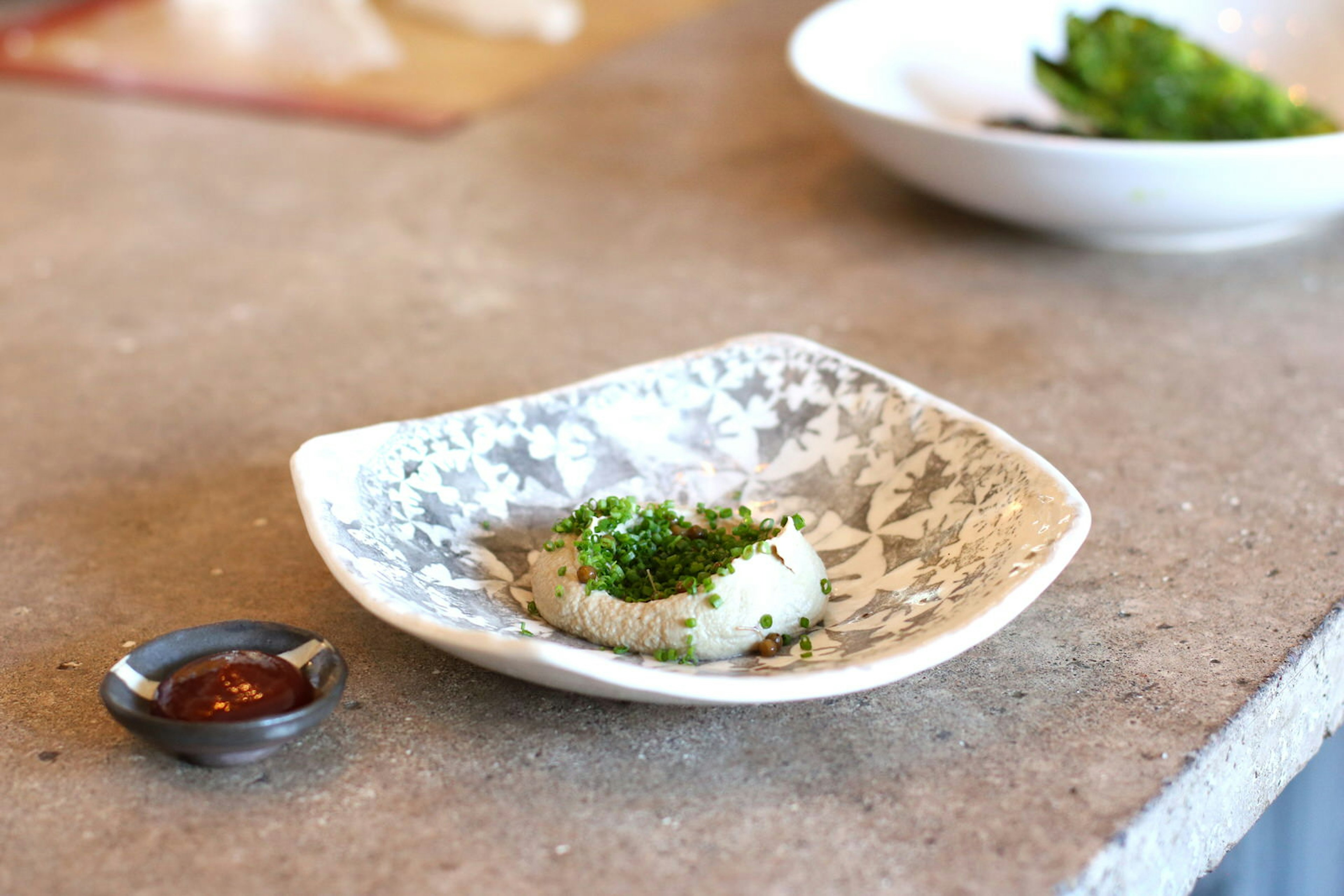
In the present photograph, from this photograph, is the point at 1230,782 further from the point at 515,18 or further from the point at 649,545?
the point at 515,18

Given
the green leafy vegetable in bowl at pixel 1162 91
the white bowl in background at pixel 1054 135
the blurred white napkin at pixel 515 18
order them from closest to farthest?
→ the white bowl in background at pixel 1054 135 → the green leafy vegetable in bowl at pixel 1162 91 → the blurred white napkin at pixel 515 18

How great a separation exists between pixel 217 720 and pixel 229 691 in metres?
0.01

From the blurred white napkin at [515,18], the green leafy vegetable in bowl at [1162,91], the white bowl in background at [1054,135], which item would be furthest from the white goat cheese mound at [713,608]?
the blurred white napkin at [515,18]

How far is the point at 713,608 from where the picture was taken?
2.18ft

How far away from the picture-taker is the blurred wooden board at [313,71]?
1750mm

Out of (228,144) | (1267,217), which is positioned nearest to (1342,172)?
(1267,217)

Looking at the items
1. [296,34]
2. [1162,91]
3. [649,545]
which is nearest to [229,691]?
A: [649,545]

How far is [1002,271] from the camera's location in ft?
4.15

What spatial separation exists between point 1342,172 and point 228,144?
1.23 metres

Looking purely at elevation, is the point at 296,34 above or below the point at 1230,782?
below

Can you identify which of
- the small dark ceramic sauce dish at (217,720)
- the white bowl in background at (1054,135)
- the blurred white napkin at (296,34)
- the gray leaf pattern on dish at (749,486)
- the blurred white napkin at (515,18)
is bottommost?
the blurred white napkin at (296,34)

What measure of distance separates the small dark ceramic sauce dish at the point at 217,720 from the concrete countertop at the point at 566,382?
0.12 ft

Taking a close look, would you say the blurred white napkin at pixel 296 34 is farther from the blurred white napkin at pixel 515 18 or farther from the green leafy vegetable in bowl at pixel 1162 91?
the green leafy vegetable in bowl at pixel 1162 91

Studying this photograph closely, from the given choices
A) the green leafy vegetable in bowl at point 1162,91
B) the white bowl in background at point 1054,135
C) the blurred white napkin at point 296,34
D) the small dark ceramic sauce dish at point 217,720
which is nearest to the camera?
the small dark ceramic sauce dish at point 217,720
